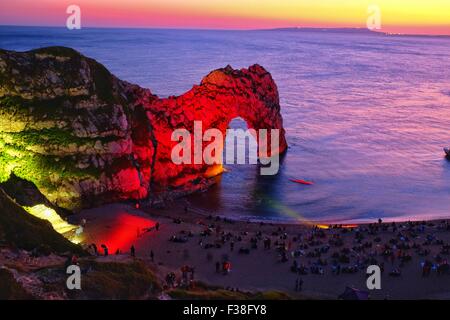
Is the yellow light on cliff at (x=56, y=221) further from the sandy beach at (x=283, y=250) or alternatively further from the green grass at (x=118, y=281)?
the green grass at (x=118, y=281)

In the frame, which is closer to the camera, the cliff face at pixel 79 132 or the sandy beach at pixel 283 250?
the sandy beach at pixel 283 250

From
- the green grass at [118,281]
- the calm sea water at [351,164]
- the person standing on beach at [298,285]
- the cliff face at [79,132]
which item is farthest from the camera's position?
the calm sea water at [351,164]

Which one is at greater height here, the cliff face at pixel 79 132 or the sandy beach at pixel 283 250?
the cliff face at pixel 79 132

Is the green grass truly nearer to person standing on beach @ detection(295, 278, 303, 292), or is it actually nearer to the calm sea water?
person standing on beach @ detection(295, 278, 303, 292)

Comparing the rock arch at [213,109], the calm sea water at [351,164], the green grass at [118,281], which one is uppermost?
the rock arch at [213,109]

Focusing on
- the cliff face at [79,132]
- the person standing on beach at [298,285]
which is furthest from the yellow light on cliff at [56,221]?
the person standing on beach at [298,285]

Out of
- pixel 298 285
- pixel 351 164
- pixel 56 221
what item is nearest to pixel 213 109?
pixel 351 164

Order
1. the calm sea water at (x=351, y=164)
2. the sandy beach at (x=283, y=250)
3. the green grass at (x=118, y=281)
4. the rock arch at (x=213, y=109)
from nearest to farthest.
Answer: the green grass at (x=118, y=281) < the sandy beach at (x=283, y=250) < the calm sea water at (x=351, y=164) < the rock arch at (x=213, y=109)
